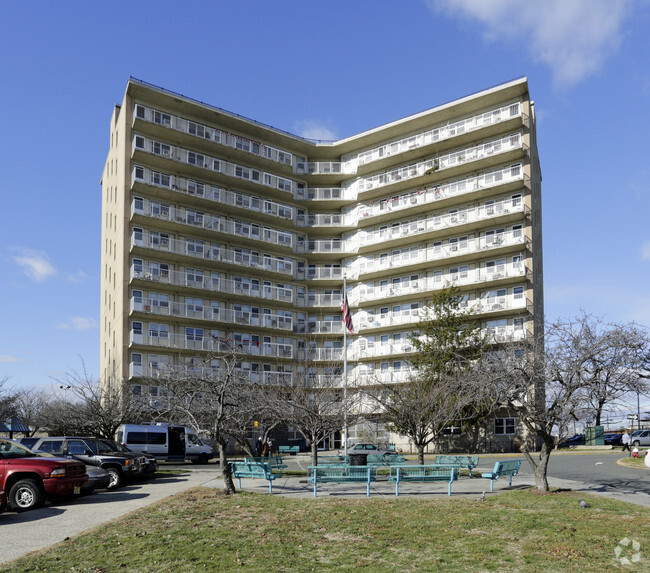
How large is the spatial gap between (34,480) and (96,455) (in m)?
6.17

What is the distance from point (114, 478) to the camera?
70.4 feet

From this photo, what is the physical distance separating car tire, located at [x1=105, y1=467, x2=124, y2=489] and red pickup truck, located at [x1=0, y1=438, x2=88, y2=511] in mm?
3785

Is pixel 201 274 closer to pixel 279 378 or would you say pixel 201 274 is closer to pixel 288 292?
pixel 288 292

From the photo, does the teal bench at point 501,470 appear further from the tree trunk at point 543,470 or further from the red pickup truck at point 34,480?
the red pickup truck at point 34,480

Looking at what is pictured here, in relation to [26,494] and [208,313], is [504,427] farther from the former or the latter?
[26,494]

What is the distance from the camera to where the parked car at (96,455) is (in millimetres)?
21823

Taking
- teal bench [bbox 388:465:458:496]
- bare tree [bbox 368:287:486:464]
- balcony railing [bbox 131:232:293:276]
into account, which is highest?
balcony railing [bbox 131:232:293:276]

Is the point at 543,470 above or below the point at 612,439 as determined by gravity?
above

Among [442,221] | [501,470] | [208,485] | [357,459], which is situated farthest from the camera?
[442,221]

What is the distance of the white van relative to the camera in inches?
1425

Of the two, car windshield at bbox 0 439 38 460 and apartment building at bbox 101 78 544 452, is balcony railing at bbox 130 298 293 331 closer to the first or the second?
apartment building at bbox 101 78 544 452

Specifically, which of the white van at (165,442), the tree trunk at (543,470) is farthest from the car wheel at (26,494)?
the white van at (165,442)

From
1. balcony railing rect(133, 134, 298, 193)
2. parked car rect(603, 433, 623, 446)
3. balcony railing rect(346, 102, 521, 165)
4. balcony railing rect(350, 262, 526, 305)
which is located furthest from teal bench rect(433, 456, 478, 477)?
balcony railing rect(133, 134, 298, 193)

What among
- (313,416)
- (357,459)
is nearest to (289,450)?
(357,459)
